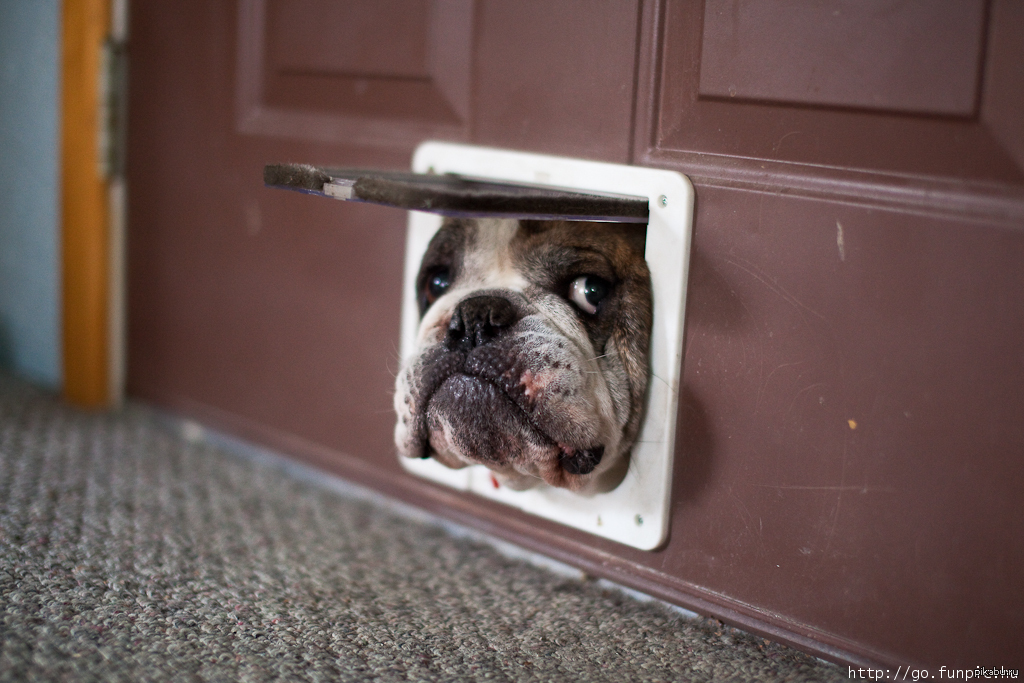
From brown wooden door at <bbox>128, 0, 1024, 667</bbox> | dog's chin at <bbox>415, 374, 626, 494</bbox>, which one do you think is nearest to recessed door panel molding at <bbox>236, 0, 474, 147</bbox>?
brown wooden door at <bbox>128, 0, 1024, 667</bbox>

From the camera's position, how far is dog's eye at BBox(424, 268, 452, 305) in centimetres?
117

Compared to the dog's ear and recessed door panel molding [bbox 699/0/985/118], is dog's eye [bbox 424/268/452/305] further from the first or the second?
recessed door panel molding [bbox 699/0/985/118]

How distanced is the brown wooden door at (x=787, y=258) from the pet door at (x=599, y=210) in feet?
0.08

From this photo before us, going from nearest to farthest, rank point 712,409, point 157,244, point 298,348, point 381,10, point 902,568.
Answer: point 902,568, point 712,409, point 381,10, point 298,348, point 157,244

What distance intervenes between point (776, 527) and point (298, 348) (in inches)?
31.9

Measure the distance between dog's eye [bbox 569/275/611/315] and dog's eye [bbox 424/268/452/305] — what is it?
0.19 m

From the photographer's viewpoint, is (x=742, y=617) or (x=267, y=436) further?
(x=267, y=436)

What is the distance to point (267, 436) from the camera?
150 centimetres

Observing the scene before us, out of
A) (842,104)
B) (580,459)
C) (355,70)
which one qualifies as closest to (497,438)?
(580,459)

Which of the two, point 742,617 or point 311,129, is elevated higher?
point 311,129

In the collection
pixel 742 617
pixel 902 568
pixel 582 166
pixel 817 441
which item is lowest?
pixel 742 617

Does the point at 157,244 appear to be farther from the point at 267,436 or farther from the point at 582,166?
the point at 582,166

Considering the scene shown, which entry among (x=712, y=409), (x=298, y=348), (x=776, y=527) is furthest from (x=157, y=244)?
(x=776, y=527)

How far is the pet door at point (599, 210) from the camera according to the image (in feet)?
2.90
